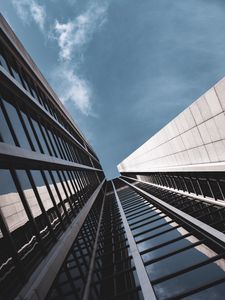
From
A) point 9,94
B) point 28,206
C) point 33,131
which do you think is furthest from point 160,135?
point 28,206

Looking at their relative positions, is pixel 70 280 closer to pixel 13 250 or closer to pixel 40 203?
pixel 40 203

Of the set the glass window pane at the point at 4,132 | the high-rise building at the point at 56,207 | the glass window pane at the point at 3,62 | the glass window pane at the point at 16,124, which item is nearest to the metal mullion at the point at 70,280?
the high-rise building at the point at 56,207

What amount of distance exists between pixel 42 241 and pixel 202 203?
8862 mm

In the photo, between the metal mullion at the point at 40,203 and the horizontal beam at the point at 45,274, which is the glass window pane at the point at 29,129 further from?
the horizontal beam at the point at 45,274

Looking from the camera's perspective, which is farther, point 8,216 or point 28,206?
A: point 28,206

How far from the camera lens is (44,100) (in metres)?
18.7

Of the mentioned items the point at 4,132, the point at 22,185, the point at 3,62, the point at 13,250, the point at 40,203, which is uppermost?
the point at 3,62

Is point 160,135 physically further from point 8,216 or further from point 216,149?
point 8,216

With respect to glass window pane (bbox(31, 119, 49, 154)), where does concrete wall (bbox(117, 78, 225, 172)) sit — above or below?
below

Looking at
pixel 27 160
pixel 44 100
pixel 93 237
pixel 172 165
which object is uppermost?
pixel 44 100

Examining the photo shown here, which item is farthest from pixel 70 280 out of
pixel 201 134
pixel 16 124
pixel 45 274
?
pixel 201 134

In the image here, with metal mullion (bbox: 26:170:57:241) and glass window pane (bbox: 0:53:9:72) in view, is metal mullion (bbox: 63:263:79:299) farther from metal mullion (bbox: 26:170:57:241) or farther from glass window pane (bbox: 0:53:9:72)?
glass window pane (bbox: 0:53:9:72)

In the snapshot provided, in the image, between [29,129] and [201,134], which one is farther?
[201,134]

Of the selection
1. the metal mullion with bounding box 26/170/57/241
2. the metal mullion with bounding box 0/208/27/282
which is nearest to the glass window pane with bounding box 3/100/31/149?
the metal mullion with bounding box 26/170/57/241
